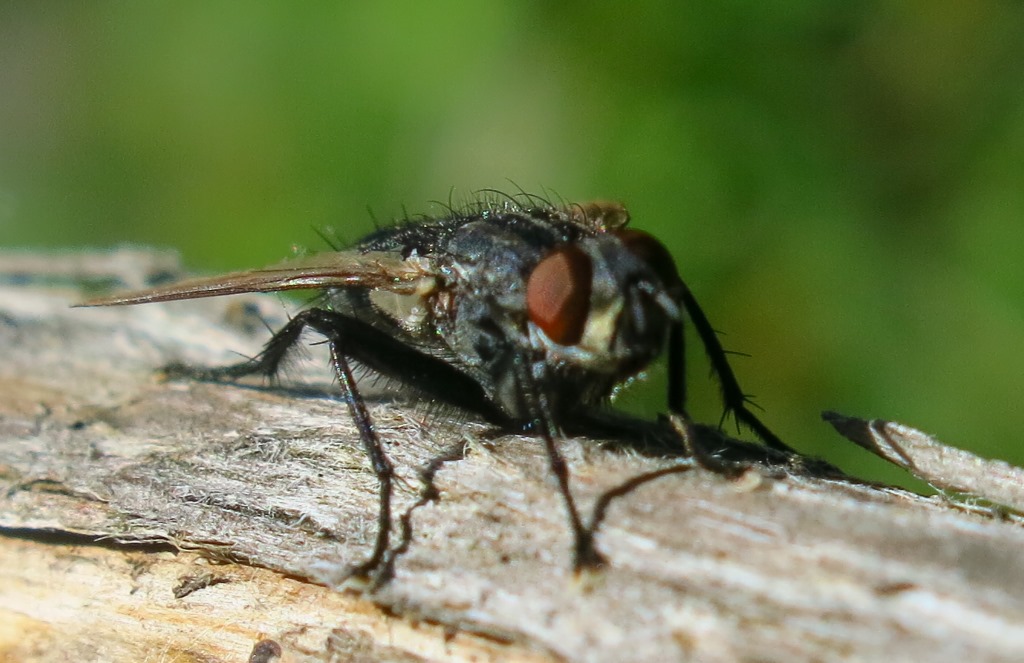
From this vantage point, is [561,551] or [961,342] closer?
[561,551]

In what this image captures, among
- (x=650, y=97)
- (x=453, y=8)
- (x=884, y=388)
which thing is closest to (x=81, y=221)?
(x=453, y=8)

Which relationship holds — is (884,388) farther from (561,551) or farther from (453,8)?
(453,8)

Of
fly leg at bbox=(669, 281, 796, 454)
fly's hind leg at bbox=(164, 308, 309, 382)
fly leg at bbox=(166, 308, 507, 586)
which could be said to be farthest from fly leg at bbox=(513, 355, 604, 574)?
fly's hind leg at bbox=(164, 308, 309, 382)

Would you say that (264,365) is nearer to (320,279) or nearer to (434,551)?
(320,279)

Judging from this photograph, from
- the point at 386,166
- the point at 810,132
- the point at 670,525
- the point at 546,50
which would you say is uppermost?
the point at 546,50

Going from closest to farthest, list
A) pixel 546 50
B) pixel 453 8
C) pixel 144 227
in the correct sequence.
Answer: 1. pixel 546 50
2. pixel 453 8
3. pixel 144 227

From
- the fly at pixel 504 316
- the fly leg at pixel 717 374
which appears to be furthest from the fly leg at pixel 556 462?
the fly leg at pixel 717 374
